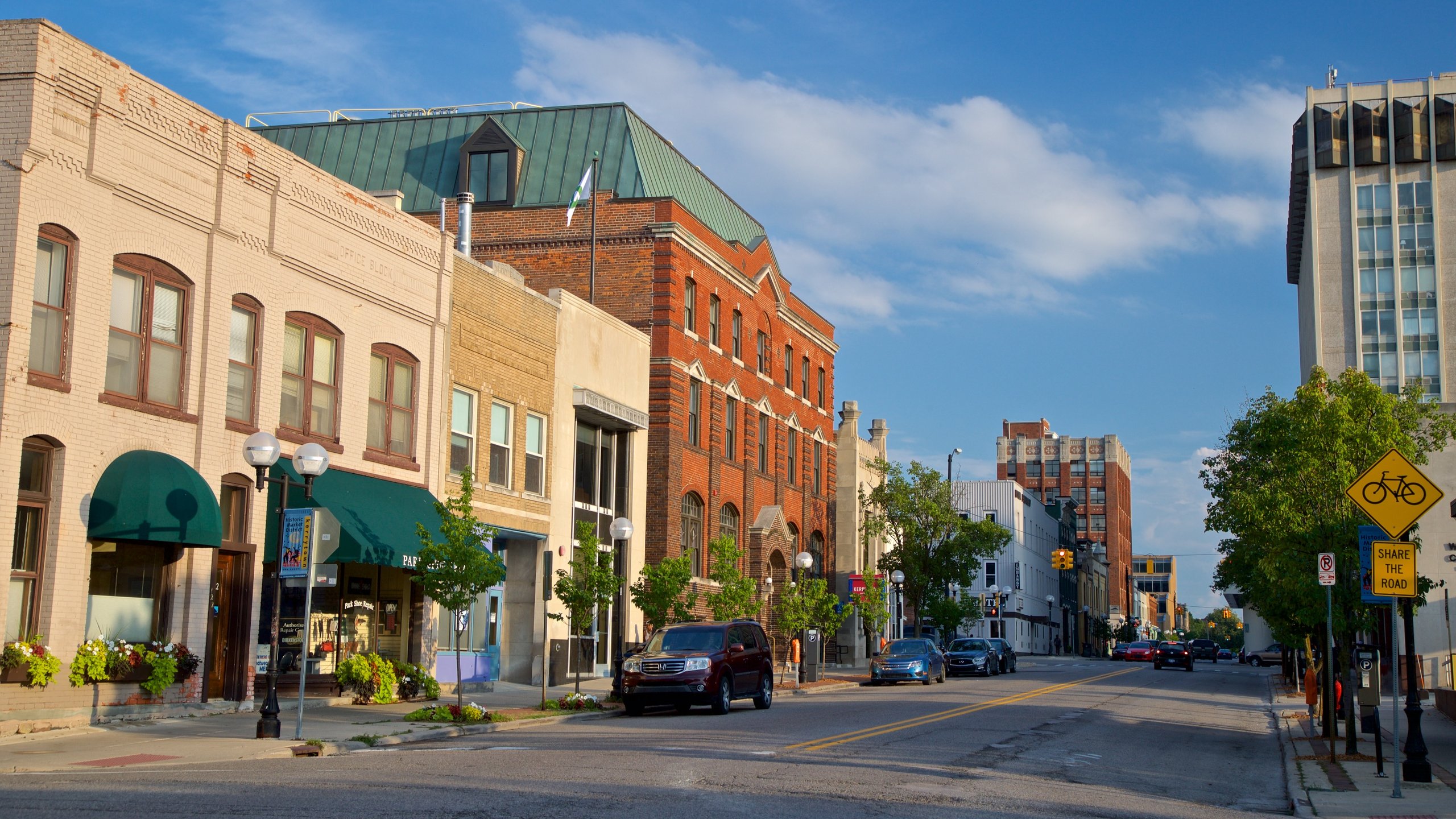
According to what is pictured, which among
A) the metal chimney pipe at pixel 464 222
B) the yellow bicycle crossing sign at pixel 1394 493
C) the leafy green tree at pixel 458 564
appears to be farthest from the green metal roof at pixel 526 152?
the yellow bicycle crossing sign at pixel 1394 493

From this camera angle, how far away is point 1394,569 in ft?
47.2

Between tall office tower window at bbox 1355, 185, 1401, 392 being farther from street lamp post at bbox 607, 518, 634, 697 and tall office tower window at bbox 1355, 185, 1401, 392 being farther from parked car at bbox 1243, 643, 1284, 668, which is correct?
street lamp post at bbox 607, 518, 634, 697

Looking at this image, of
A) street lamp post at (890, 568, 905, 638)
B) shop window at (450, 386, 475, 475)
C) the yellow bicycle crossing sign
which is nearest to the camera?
the yellow bicycle crossing sign

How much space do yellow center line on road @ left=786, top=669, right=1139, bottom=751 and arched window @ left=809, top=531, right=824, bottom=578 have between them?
15.0m

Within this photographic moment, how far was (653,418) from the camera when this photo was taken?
1507 inches

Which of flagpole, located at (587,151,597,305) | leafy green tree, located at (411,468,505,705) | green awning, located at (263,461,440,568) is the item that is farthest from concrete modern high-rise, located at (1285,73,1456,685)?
leafy green tree, located at (411,468,505,705)

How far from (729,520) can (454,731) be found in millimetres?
24365

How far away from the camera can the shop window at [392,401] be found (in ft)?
84.4

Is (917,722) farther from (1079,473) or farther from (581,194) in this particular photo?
(1079,473)

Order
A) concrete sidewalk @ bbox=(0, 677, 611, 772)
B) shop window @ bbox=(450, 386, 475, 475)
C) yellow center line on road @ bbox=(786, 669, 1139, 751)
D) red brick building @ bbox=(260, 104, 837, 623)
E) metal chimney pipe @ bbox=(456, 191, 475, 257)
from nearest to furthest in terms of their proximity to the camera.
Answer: concrete sidewalk @ bbox=(0, 677, 611, 772)
yellow center line on road @ bbox=(786, 669, 1139, 751)
shop window @ bbox=(450, 386, 475, 475)
metal chimney pipe @ bbox=(456, 191, 475, 257)
red brick building @ bbox=(260, 104, 837, 623)

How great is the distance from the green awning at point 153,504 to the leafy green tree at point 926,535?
1363 inches

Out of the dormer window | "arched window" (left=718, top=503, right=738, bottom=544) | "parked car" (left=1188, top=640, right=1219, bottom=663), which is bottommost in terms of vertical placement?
"parked car" (left=1188, top=640, right=1219, bottom=663)

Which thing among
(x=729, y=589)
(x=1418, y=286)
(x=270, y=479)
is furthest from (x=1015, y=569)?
(x=270, y=479)

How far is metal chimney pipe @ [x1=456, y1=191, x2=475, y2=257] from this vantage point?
33.3 meters
